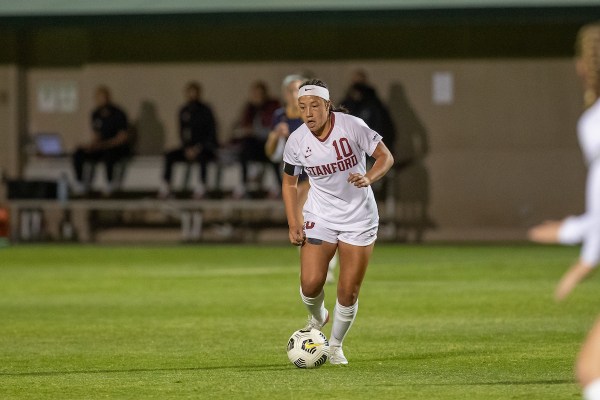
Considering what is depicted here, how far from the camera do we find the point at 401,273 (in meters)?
20.0

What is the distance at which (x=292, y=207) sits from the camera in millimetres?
10734

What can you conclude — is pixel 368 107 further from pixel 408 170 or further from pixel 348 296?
pixel 348 296

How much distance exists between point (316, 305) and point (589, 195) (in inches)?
202

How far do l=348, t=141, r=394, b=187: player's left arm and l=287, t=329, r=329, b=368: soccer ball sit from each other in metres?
1.23

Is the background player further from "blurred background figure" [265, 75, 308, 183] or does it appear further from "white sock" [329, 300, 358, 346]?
"white sock" [329, 300, 358, 346]

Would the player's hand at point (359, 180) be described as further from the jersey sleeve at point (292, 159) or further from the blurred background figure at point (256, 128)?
the blurred background figure at point (256, 128)

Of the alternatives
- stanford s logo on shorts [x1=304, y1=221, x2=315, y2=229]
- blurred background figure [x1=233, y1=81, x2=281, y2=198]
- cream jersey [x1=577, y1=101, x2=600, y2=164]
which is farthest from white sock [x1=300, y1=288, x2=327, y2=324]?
blurred background figure [x1=233, y1=81, x2=281, y2=198]

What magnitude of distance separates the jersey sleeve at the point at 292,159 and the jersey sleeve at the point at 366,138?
0.47 meters

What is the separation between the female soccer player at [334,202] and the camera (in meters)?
10.6

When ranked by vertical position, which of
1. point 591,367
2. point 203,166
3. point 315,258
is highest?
point 591,367

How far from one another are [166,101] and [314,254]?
60.7ft

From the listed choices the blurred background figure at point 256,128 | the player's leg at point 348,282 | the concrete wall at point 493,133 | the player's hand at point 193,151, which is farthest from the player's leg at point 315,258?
the concrete wall at point 493,133

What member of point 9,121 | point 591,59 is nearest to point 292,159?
point 591,59

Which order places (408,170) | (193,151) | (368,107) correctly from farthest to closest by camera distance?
(408,170) → (193,151) → (368,107)
